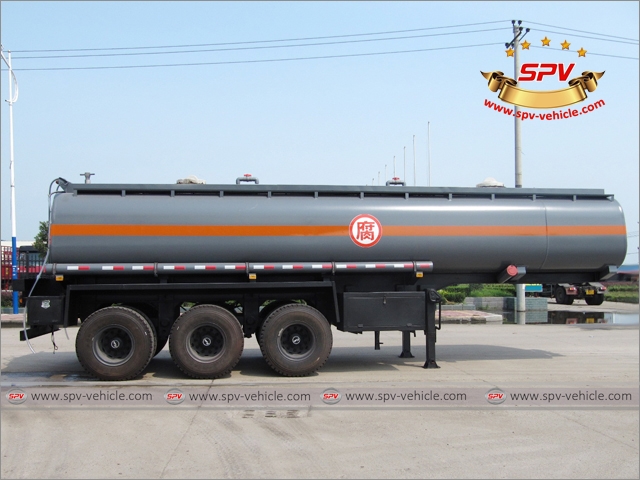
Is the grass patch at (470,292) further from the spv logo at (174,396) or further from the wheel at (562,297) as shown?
the spv logo at (174,396)

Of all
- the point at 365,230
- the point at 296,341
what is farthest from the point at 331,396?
the point at 365,230

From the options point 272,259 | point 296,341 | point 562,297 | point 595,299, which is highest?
point 272,259

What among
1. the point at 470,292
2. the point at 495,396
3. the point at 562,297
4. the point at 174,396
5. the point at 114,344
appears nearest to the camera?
the point at 495,396

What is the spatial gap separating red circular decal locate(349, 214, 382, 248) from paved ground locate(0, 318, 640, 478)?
221 centimetres

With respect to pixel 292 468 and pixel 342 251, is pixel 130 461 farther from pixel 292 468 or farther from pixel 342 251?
pixel 342 251

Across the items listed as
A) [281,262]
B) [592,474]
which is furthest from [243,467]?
[281,262]

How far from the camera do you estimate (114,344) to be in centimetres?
986

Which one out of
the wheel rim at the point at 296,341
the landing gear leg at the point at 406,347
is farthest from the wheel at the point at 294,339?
the landing gear leg at the point at 406,347

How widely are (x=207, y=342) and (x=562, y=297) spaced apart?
22.3 m

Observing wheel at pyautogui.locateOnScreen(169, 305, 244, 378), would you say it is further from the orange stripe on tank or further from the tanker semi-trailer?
the orange stripe on tank

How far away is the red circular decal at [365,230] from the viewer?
1021 cm

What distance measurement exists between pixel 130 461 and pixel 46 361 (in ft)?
22.6

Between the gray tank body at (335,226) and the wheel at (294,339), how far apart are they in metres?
0.91

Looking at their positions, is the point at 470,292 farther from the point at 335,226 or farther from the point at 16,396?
the point at 16,396
